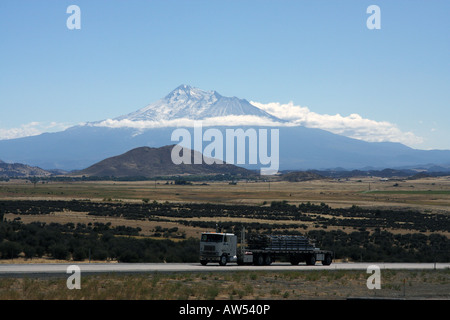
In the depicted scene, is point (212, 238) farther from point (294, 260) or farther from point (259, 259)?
point (294, 260)

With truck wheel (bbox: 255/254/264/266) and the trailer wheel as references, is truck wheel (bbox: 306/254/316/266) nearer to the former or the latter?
the trailer wheel

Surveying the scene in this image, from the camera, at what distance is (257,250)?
42312 mm

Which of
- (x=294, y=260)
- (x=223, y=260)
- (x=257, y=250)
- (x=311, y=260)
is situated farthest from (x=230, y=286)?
(x=311, y=260)

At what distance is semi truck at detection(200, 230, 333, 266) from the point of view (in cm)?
4103

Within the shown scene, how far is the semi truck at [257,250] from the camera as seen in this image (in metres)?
41.0

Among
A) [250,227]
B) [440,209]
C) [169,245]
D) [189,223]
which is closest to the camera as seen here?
[169,245]

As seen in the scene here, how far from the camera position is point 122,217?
8719 centimetres

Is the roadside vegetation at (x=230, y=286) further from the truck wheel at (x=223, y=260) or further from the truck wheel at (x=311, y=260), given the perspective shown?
the truck wheel at (x=311, y=260)

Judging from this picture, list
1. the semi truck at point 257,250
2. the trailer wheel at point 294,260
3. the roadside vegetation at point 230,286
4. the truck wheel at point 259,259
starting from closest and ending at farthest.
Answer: the roadside vegetation at point 230,286 < the semi truck at point 257,250 < the truck wheel at point 259,259 < the trailer wheel at point 294,260

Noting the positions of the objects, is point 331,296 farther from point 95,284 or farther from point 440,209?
point 440,209

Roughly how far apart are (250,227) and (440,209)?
2331 inches

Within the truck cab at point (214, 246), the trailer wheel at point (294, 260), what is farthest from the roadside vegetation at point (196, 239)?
the trailer wheel at point (294, 260)
